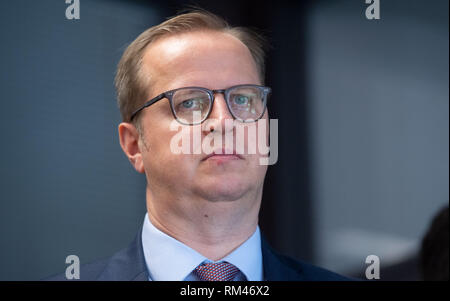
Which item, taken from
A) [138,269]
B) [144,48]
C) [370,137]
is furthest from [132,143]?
[370,137]

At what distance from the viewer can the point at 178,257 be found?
4.86 feet

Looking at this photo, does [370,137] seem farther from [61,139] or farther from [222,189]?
[61,139]

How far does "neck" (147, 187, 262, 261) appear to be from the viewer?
150 centimetres

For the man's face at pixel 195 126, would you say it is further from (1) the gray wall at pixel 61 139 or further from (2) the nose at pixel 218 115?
(1) the gray wall at pixel 61 139

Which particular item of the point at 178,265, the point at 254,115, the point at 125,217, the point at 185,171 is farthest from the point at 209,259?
the point at 125,217

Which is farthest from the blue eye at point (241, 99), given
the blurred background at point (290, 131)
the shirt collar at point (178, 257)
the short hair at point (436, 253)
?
the short hair at point (436, 253)

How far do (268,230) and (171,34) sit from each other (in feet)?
3.58

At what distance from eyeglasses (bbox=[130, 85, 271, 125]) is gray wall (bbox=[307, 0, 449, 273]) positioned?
37.9 inches

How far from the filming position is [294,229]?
7.92 feet

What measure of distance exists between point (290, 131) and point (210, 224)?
0.99m

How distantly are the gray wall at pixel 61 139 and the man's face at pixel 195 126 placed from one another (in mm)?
366

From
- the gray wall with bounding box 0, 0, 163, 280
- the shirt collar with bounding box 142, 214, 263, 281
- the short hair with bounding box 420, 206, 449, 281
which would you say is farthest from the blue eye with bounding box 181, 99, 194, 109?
the short hair with bounding box 420, 206, 449, 281

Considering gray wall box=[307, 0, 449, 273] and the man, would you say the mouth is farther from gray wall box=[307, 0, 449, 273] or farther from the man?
gray wall box=[307, 0, 449, 273]

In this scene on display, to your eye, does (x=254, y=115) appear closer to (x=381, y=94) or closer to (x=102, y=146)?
(x=102, y=146)
